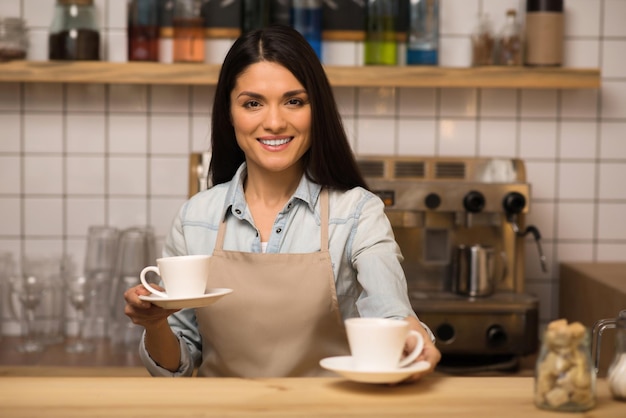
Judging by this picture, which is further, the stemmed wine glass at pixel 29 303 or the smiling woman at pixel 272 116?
the stemmed wine glass at pixel 29 303

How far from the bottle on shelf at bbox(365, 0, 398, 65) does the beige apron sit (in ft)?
4.18

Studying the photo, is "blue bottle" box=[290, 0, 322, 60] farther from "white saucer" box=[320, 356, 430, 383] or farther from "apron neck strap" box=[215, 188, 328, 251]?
"white saucer" box=[320, 356, 430, 383]

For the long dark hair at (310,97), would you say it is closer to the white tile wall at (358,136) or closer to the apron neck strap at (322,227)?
the apron neck strap at (322,227)

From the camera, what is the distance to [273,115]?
1515 millimetres

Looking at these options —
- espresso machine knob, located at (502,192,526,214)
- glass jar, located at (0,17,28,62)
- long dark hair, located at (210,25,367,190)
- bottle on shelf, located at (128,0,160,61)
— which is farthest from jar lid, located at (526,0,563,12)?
glass jar, located at (0,17,28,62)

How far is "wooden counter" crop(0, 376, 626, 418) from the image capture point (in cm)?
105

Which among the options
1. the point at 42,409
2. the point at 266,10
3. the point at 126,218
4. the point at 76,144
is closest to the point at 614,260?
the point at 266,10

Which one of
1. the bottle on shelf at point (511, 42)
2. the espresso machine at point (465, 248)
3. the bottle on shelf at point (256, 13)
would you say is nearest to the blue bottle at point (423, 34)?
the bottle on shelf at point (511, 42)

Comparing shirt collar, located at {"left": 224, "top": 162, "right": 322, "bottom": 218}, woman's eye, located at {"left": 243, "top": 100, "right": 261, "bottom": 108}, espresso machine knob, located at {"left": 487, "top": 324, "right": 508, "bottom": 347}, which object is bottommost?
espresso machine knob, located at {"left": 487, "top": 324, "right": 508, "bottom": 347}

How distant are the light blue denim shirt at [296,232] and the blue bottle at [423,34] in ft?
3.82

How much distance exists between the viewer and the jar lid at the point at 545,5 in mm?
2615

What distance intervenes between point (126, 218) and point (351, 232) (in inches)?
53.4

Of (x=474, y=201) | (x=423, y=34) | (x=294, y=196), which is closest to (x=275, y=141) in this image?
(x=294, y=196)

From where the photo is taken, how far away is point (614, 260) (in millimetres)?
2824
